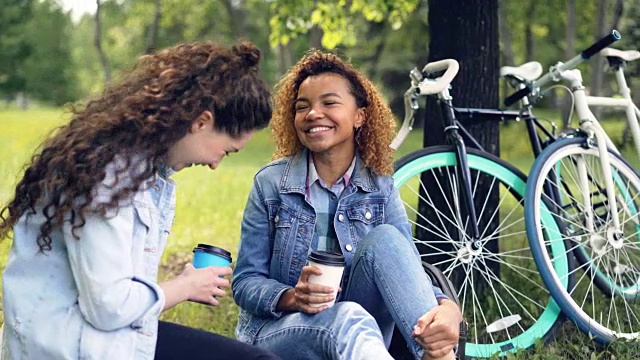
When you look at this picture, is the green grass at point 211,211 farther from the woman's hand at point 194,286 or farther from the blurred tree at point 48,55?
the blurred tree at point 48,55

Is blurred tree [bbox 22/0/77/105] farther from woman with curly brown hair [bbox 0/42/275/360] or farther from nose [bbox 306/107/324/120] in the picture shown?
woman with curly brown hair [bbox 0/42/275/360]

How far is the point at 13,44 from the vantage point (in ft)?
95.2

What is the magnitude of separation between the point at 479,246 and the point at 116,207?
79.7 inches

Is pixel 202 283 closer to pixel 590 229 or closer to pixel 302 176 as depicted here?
pixel 302 176

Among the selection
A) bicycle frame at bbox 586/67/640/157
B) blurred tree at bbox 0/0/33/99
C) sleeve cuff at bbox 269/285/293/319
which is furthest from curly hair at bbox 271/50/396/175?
blurred tree at bbox 0/0/33/99

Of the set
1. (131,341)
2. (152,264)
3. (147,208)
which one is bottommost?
(131,341)

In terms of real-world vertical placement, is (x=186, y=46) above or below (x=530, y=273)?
above

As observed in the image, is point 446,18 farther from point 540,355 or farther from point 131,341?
point 131,341

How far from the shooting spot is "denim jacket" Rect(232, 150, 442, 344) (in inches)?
118

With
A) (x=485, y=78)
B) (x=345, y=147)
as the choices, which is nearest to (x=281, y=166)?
(x=345, y=147)

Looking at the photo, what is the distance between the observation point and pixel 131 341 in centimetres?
212

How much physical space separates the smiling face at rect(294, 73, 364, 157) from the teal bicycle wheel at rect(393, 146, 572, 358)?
554 mm

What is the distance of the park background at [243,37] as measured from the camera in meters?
4.54

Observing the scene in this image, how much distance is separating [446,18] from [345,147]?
1.54 m
